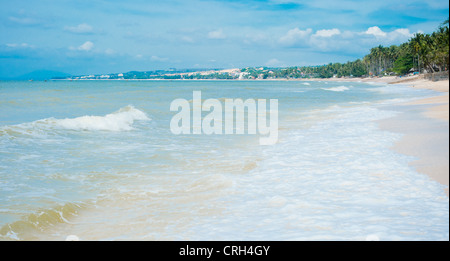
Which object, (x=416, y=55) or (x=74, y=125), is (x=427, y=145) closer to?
(x=74, y=125)

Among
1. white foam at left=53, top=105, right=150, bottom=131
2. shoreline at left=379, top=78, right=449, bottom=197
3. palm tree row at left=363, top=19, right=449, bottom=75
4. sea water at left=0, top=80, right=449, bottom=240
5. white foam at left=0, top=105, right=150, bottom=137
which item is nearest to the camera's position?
sea water at left=0, top=80, right=449, bottom=240

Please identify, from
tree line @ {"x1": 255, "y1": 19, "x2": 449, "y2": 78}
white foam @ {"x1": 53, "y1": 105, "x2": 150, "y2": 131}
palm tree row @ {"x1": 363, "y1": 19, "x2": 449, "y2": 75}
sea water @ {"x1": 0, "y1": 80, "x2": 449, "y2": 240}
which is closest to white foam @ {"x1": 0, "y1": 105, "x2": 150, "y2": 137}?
white foam @ {"x1": 53, "y1": 105, "x2": 150, "y2": 131}

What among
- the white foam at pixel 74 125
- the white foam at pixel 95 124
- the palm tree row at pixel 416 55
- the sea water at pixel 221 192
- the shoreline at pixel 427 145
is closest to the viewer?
the sea water at pixel 221 192

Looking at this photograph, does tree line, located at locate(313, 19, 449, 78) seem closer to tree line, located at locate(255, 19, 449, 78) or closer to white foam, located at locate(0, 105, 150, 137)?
tree line, located at locate(255, 19, 449, 78)

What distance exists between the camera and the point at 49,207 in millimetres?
6121

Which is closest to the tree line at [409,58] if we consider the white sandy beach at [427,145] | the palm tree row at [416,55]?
the palm tree row at [416,55]

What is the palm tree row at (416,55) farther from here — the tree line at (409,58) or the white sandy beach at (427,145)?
the white sandy beach at (427,145)

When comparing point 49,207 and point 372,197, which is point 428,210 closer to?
point 372,197

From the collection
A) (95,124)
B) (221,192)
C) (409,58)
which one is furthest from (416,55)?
(221,192)

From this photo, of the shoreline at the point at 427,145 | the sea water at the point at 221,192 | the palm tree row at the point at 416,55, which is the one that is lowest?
the sea water at the point at 221,192

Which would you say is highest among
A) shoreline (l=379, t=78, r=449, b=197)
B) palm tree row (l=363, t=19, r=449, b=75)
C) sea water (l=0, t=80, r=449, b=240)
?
palm tree row (l=363, t=19, r=449, b=75)

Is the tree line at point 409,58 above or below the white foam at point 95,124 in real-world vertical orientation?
above
